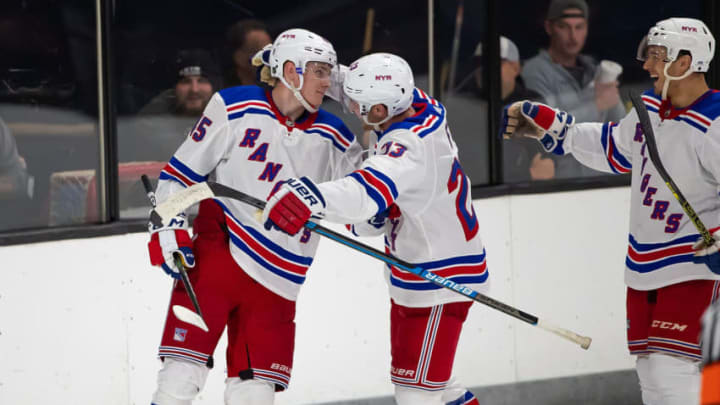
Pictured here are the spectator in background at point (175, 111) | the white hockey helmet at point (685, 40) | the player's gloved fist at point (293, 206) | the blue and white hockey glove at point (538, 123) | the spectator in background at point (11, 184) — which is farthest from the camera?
the spectator in background at point (175, 111)

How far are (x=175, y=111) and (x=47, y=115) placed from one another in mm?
448

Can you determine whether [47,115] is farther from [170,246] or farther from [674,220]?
[674,220]

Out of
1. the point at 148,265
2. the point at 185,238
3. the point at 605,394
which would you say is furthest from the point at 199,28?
the point at 605,394

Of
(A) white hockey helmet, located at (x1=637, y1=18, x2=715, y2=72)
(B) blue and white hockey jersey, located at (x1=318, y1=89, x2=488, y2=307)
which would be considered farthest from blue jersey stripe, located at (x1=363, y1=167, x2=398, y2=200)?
(A) white hockey helmet, located at (x1=637, y1=18, x2=715, y2=72)

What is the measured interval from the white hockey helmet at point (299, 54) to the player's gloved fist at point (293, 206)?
484 millimetres

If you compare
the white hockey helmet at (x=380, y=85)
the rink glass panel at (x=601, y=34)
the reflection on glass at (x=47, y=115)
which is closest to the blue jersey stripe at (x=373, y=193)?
the white hockey helmet at (x=380, y=85)

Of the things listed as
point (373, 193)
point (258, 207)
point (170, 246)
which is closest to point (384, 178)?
point (373, 193)

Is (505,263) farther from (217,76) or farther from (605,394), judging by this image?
(217,76)

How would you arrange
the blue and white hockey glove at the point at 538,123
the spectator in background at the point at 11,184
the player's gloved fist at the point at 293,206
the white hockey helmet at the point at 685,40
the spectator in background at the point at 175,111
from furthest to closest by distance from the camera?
the spectator in background at the point at 175,111
the spectator in background at the point at 11,184
the blue and white hockey glove at the point at 538,123
the white hockey helmet at the point at 685,40
the player's gloved fist at the point at 293,206

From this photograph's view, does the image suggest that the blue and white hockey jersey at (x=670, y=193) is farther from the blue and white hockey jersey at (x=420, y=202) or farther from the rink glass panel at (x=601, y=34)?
the rink glass panel at (x=601, y=34)

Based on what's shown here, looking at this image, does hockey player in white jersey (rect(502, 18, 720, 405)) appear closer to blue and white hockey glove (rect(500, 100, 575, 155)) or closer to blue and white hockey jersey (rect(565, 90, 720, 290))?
blue and white hockey jersey (rect(565, 90, 720, 290))

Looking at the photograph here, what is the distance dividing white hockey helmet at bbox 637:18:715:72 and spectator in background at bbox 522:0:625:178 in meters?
1.16

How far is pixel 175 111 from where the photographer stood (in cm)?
385

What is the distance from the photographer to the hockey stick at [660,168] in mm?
3006
